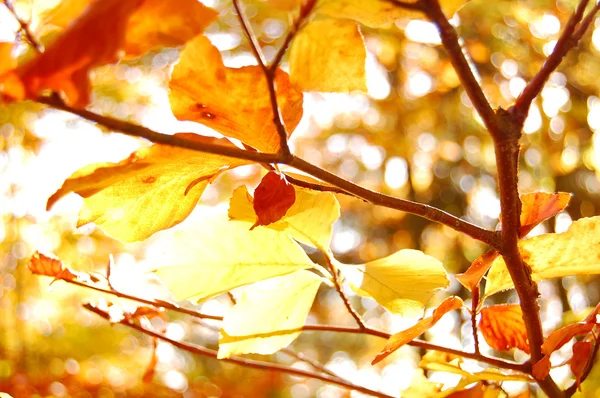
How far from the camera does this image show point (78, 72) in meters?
0.19

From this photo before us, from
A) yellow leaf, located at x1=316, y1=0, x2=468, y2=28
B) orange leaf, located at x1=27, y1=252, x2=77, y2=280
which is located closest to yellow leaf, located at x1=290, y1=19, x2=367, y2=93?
yellow leaf, located at x1=316, y1=0, x2=468, y2=28

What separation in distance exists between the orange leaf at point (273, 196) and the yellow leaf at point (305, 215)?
0.12 feet

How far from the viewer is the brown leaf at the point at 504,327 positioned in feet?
1.32

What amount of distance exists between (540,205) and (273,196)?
0.51ft

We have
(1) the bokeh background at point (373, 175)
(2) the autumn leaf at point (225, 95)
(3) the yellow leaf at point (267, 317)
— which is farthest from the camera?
(1) the bokeh background at point (373, 175)

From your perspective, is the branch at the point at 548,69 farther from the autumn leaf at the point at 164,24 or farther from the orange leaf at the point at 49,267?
the orange leaf at the point at 49,267

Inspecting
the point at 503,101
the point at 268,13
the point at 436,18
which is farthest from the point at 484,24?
the point at 436,18

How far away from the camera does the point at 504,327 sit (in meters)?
0.41

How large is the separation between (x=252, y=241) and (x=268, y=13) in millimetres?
1805

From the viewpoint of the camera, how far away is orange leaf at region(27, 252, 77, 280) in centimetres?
42

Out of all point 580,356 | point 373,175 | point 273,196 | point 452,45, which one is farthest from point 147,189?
point 373,175

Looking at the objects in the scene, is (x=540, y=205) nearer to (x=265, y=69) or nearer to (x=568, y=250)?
(x=568, y=250)

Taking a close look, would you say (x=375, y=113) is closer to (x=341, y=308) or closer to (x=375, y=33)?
(x=375, y=33)

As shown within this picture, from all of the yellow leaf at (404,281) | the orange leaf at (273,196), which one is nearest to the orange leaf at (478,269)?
the yellow leaf at (404,281)
